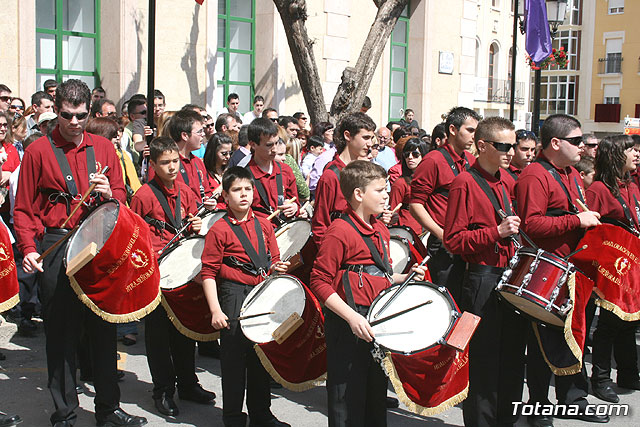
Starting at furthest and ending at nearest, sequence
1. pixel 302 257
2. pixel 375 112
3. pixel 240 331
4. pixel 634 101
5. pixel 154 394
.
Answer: pixel 634 101 < pixel 375 112 < pixel 302 257 < pixel 154 394 < pixel 240 331

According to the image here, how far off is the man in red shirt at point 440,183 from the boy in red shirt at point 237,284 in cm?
130

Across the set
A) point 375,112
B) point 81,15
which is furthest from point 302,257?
point 375,112

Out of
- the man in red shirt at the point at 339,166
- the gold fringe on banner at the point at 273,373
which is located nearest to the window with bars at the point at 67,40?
the man in red shirt at the point at 339,166

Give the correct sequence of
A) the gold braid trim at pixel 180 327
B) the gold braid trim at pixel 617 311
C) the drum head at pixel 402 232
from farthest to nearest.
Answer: the drum head at pixel 402 232, the gold braid trim at pixel 617 311, the gold braid trim at pixel 180 327

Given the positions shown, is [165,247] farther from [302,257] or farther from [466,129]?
[466,129]

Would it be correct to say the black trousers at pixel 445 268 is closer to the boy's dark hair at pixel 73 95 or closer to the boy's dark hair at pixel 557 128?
the boy's dark hair at pixel 557 128

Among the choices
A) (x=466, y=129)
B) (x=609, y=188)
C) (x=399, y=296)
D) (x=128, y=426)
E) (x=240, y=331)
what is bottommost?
(x=128, y=426)

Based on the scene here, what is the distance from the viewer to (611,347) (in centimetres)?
636

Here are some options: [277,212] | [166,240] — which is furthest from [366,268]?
[166,240]

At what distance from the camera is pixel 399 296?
4.31m

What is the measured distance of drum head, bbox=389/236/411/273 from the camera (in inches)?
222

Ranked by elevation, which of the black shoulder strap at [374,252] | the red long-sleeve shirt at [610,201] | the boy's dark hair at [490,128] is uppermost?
the boy's dark hair at [490,128]

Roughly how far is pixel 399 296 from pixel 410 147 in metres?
3.78

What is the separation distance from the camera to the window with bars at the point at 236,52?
1586 centimetres
